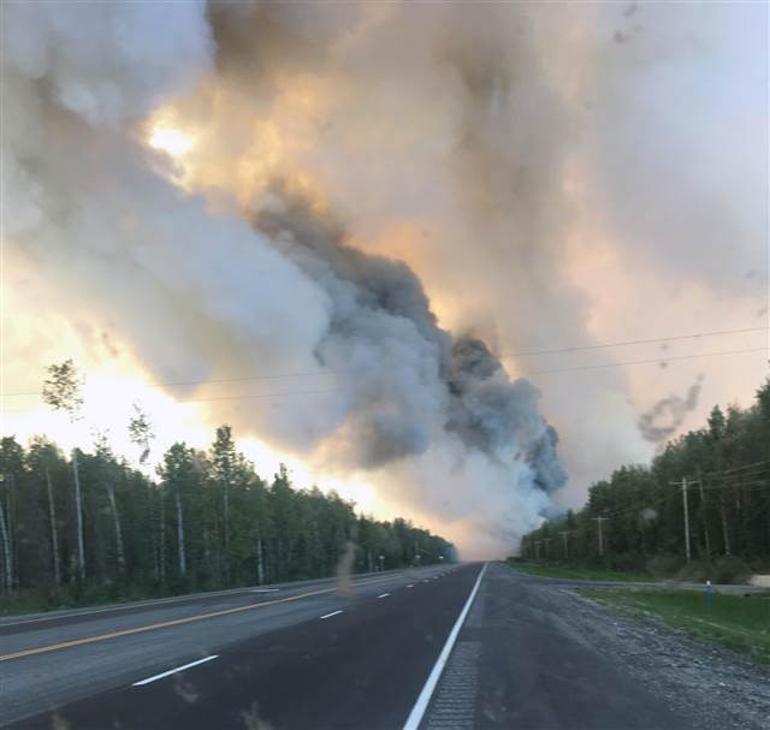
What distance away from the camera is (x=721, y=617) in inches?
1176

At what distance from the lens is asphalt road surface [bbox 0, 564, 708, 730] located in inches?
341

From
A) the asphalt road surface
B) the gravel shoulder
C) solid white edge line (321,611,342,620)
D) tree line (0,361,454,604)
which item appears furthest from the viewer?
tree line (0,361,454,604)

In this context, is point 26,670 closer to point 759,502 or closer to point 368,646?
point 368,646

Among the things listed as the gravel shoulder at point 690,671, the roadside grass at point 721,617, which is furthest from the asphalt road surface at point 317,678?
the roadside grass at point 721,617

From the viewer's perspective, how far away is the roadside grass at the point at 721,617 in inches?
733

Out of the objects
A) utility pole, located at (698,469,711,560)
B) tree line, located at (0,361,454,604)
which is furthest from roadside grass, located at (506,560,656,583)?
tree line, located at (0,361,454,604)

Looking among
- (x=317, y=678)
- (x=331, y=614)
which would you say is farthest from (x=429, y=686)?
(x=331, y=614)

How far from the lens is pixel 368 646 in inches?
614

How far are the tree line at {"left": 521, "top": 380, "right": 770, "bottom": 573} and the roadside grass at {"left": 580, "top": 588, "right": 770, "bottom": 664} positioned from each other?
1221 inches

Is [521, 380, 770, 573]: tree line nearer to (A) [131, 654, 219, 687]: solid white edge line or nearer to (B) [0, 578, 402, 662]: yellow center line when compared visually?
(B) [0, 578, 402, 662]: yellow center line

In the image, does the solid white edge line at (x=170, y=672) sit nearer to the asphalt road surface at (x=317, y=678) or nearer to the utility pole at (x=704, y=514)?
the asphalt road surface at (x=317, y=678)

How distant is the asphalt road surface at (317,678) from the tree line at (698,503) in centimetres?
5700

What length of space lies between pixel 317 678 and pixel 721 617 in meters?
23.4

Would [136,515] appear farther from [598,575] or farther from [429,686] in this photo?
[429,686]
